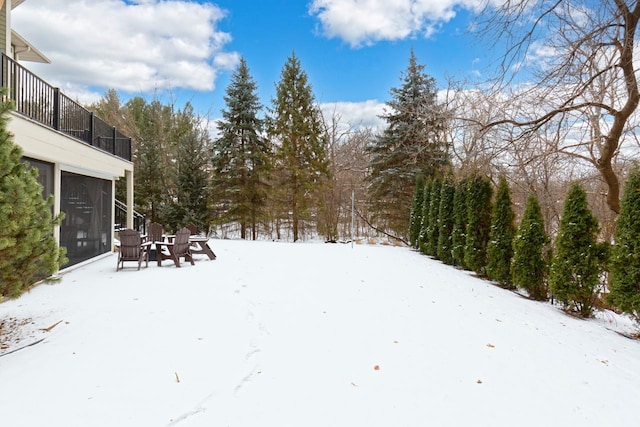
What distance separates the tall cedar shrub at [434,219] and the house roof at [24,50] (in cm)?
1326

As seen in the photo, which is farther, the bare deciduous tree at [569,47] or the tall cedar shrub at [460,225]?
the tall cedar shrub at [460,225]

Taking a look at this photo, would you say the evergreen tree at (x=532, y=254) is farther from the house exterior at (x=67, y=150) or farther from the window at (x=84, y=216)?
the window at (x=84, y=216)

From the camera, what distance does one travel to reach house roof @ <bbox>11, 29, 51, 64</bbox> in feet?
33.1

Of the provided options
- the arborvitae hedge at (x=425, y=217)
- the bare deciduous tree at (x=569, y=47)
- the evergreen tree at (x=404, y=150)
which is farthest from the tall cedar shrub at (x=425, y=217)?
the bare deciduous tree at (x=569, y=47)

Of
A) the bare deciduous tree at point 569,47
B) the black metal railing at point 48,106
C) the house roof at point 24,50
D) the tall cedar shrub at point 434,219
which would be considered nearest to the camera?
the bare deciduous tree at point 569,47

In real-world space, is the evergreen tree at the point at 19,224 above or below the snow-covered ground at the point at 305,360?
above

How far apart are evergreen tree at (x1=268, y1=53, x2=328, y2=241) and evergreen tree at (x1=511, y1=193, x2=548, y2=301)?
11994 millimetres

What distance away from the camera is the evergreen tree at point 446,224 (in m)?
10.7

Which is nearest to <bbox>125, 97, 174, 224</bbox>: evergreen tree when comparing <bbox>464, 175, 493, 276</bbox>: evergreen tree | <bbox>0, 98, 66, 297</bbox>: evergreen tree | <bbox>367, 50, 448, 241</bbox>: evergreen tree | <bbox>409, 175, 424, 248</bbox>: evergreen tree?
<bbox>367, 50, 448, 241</bbox>: evergreen tree

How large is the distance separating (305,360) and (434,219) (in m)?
9.32

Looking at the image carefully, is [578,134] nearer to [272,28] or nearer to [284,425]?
[284,425]

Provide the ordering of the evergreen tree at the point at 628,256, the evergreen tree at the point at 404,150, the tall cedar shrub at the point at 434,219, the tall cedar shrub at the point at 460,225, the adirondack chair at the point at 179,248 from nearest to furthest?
the evergreen tree at the point at 628,256
the adirondack chair at the point at 179,248
the tall cedar shrub at the point at 460,225
the tall cedar shrub at the point at 434,219
the evergreen tree at the point at 404,150

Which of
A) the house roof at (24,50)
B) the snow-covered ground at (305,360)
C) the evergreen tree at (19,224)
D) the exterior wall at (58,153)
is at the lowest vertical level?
the snow-covered ground at (305,360)

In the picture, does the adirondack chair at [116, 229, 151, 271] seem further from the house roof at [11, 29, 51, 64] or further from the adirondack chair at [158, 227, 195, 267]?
the house roof at [11, 29, 51, 64]
